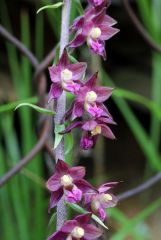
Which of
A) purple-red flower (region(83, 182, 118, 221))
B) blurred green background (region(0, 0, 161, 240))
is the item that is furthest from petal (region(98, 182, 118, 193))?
blurred green background (region(0, 0, 161, 240))

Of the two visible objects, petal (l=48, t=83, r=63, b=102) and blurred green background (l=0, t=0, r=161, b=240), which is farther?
blurred green background (l=0, t=0, r=161, b=240)

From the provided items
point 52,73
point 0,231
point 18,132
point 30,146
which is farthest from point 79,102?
point 18,132

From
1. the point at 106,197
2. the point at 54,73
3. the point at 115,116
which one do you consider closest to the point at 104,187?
the point at 106,197

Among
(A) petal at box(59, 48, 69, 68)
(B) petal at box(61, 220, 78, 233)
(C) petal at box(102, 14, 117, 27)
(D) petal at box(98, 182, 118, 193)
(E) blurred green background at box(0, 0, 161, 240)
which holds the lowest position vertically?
(E) blurred green background at box(0, 0, 161, 240)

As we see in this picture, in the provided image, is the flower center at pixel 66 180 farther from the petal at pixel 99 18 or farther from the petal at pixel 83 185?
the petal at pixel 99 18

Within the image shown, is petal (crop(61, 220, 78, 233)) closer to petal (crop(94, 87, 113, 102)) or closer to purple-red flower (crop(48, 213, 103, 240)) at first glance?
purple-red flower (crop(48, 213, 103, 240))

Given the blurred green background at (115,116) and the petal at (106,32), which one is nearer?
the petal at (106,32)

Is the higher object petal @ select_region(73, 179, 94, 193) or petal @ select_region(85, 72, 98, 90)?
petal @ select_region(85, 72, 98, 90)

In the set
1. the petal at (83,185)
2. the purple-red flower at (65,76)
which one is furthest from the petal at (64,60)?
the petal at (83,185)
